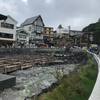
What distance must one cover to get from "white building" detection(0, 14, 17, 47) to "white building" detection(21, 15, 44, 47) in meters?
15.8

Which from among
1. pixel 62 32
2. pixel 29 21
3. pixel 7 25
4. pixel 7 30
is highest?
pixel 29 21

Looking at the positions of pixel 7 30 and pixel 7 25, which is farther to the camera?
pixel 7 25

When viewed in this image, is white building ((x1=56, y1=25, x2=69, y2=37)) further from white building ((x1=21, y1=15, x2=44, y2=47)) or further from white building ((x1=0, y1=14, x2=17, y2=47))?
white building ((x1=0, y1=14, x2=17, y2=47))

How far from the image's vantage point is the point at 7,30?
62844mm

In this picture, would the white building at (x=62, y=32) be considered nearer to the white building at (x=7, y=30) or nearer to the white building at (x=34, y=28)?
the white building at (x=34, y=28)

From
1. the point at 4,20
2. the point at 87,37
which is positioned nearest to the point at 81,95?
the point at 4,20

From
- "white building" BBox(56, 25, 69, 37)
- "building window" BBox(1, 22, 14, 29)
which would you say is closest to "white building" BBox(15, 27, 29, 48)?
"building window" BBox(1, 22, 14, 29)

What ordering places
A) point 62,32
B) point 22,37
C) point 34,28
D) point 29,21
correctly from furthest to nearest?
1. point 62,32
2. point 29,21
3. point 34,28
4. point 22,37

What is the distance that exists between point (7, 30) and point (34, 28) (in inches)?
895

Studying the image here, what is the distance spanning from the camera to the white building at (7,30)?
202 ft

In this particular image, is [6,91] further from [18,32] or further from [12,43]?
[18,32]

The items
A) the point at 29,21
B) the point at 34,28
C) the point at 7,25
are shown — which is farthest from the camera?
the point at 29,21

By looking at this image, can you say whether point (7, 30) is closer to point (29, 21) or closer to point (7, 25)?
point (7, 25)

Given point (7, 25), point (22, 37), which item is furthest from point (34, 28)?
point (7, 25)
